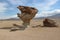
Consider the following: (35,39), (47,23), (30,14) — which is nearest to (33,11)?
(30,14)

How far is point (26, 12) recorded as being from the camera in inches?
737

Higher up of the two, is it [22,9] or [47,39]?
[22,9]

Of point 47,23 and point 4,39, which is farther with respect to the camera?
point 47,23

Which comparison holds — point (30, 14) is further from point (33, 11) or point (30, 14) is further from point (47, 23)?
point (47, 23)

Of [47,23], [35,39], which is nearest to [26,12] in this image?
[47,23]

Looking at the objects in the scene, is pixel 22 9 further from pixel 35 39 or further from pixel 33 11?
pixel 35 39

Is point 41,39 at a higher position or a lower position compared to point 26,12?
lower

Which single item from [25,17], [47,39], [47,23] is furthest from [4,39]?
[47,23]

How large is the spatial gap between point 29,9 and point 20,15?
1289 mm

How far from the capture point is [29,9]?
18.4 m

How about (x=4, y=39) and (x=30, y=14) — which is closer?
(x=4, y=39)

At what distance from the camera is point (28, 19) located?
61.8 feet

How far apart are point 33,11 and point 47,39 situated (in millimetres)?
9732

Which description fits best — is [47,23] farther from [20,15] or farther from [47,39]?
[47,39]
